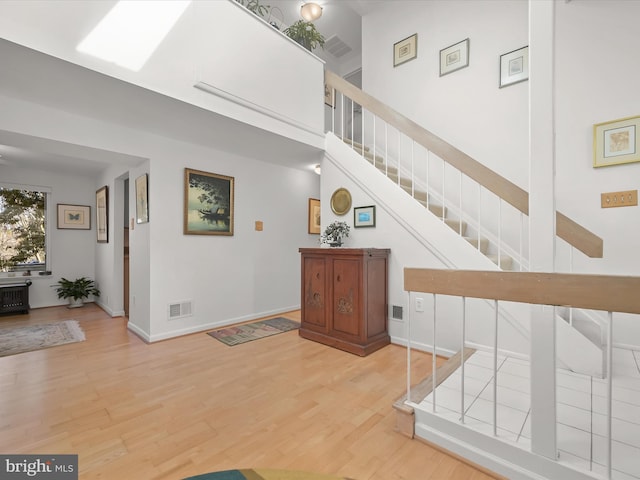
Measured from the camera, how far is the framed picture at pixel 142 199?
3.44 meters

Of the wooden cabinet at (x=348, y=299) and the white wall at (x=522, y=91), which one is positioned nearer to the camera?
the white wall at (x=522, y=91)

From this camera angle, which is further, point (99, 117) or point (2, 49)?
point (99, 117)

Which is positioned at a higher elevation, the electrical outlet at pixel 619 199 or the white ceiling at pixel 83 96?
the white ceiling at pixel 83 96

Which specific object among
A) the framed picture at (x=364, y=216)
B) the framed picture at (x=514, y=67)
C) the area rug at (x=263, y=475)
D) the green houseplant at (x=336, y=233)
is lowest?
the area rug at (x=263, y=475)

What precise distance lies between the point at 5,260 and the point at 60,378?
4073 millimetres

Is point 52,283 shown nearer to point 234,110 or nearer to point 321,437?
point 234,110

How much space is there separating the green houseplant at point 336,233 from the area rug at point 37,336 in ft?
10.1

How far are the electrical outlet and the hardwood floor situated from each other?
2153 mm

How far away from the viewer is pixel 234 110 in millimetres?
2900

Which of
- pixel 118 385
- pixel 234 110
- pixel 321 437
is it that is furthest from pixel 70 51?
pixel 321 437

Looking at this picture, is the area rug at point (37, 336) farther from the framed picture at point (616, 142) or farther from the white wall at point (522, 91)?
the framed picture at point (616, 142)

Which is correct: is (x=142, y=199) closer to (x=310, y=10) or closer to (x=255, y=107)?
(x=255, y=107)

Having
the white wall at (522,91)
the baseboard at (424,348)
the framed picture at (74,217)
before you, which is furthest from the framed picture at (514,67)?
the framed picture at (74,217)

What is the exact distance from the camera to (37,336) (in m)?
3.51
